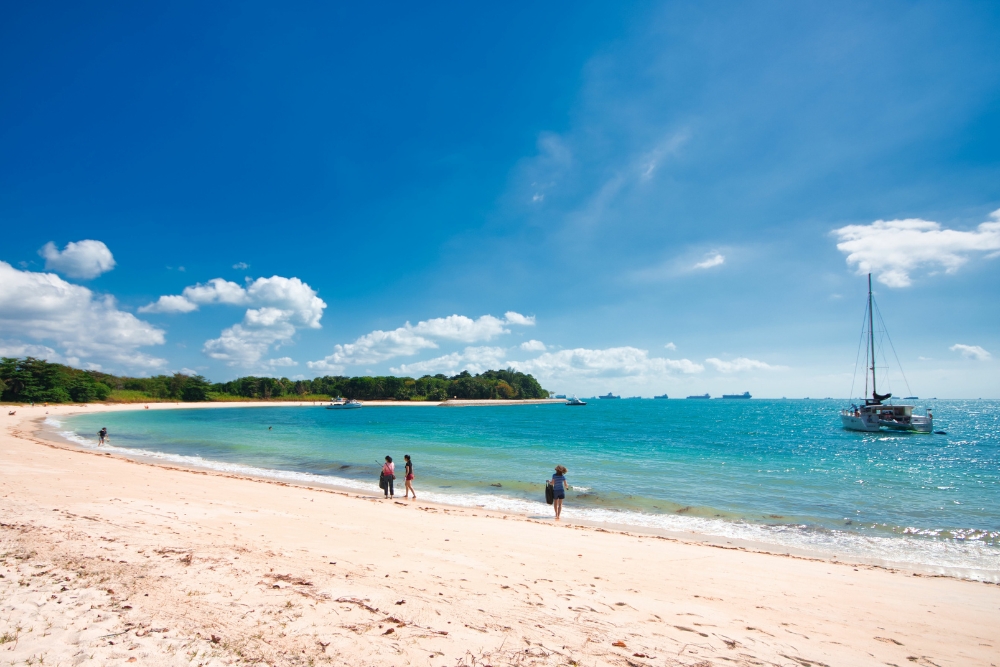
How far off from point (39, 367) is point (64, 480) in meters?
98.2

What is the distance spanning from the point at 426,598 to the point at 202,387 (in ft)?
475

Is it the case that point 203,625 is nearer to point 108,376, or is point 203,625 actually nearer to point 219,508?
point 219,508

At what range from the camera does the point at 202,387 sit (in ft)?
412

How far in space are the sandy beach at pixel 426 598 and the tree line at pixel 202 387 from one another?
333ft

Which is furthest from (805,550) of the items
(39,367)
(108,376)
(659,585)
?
(108,376)

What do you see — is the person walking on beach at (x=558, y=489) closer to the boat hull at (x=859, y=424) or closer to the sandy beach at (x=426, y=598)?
the sandy beach at (x=426, y=598)

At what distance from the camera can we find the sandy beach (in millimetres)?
4867

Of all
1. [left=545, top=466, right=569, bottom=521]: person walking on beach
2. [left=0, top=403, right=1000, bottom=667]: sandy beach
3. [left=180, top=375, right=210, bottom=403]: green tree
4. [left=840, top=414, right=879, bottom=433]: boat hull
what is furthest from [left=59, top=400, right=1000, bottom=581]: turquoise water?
[left=180, top=375, right=210, bottom=403]: green tree

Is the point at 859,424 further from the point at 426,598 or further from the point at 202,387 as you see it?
the point at 202,387

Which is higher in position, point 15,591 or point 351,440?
point 15,591

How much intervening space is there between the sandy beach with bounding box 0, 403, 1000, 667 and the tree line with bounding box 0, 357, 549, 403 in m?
102

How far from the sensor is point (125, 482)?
15.8 meters

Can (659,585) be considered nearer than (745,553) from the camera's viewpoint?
Yes

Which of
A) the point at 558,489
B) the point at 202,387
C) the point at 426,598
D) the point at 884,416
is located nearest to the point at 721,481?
the point at 558,489
